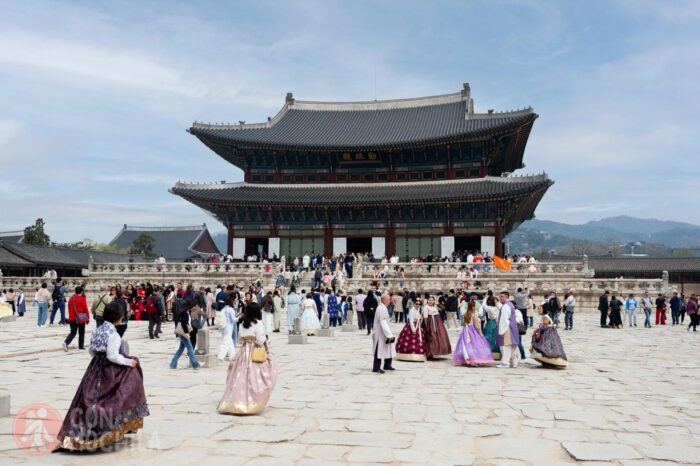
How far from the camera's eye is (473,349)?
13469 mm

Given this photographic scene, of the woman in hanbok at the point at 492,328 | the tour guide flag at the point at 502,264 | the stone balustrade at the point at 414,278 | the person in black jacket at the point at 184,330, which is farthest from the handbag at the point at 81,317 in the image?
the tour guide flag at the point at 502,264

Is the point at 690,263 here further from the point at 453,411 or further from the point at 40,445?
the point at 40,445

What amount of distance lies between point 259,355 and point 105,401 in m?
2.44

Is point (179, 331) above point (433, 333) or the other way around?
above

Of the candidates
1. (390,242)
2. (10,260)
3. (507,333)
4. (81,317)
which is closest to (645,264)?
(390,242)

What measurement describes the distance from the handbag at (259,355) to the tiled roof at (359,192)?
29356 mm

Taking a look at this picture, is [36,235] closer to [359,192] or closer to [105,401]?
[359,192]

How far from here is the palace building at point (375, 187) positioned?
38.0 m

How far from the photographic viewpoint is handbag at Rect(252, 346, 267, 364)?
8.37 metres

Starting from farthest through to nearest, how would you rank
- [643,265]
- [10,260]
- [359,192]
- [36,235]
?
1. [36,235]
2. [643,265]
3. [359,192]
4. [10,260]

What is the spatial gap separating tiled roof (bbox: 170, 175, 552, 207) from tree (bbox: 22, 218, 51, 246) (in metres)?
23.4

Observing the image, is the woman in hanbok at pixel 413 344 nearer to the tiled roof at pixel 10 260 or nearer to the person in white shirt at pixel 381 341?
the person in white shirt at pixel 381 341

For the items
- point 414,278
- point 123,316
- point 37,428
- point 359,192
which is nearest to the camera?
point 123,316

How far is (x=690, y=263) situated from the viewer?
4706 centimetres
